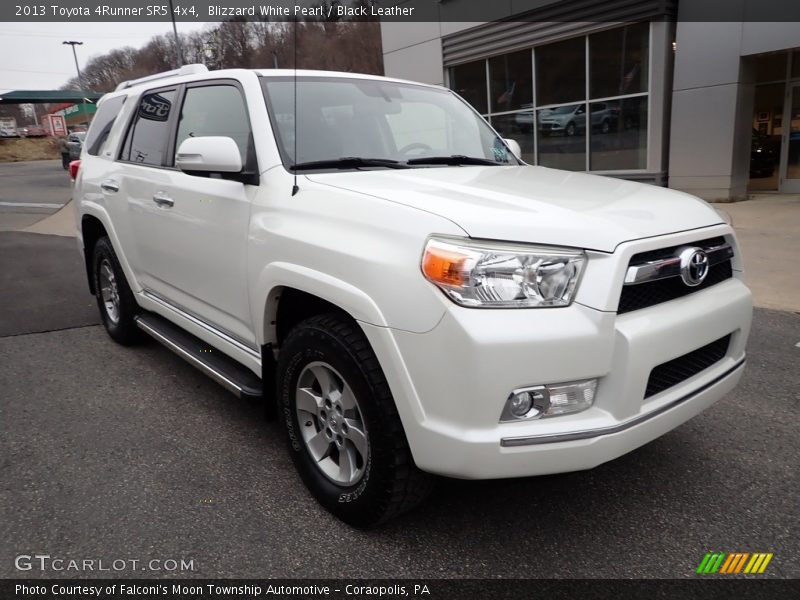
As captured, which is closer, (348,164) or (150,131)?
(348,164)

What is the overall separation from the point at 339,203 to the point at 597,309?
1074 mm

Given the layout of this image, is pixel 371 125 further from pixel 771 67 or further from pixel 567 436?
pixel 771 67

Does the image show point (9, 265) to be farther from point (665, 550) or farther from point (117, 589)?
point (665, 550)

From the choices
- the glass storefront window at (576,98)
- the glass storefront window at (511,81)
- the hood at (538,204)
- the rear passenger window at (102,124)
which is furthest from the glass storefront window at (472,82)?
the hood at (538,204)

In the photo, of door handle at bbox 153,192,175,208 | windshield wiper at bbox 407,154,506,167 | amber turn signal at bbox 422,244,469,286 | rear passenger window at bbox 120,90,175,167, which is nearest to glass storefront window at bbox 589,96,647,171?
windshield wiper at bbox 407,154,506,167

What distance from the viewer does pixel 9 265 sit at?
8602mm

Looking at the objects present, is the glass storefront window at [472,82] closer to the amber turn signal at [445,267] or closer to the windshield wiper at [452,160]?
the windshield wiper at [452,160]

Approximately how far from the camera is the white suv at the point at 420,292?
6.76 feet

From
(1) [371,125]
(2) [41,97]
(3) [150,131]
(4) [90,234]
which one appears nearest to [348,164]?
(1) [371,125]

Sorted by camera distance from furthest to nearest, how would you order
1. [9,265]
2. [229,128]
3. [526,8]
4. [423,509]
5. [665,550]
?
[526,8]
[9,265]
[229,128]
[423,509]
[665,550]

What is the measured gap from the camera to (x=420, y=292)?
81.7 inches

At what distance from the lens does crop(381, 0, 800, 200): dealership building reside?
11508 millimetres

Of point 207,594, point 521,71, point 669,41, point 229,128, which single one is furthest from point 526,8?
point 207,594

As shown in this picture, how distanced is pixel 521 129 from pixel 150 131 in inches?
500
